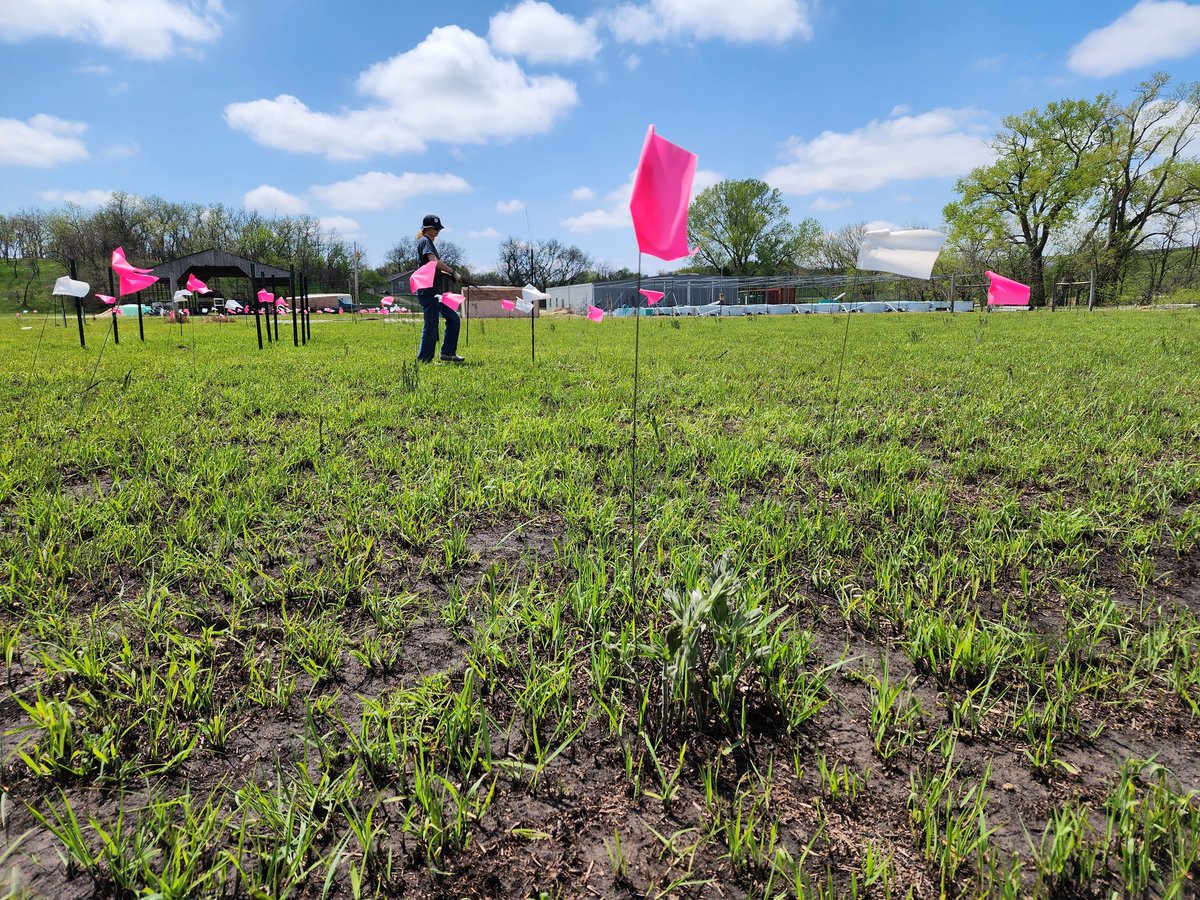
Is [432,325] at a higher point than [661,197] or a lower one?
lower

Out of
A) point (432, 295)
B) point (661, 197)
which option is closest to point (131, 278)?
point (432, 295)

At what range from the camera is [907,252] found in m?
4.76

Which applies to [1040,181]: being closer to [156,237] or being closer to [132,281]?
[132,281]

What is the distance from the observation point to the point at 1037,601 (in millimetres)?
2197

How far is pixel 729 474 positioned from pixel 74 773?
2979mm

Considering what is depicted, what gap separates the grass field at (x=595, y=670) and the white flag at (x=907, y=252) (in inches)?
64.8

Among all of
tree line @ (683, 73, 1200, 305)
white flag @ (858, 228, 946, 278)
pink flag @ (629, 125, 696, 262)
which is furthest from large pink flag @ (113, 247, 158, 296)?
tree line @ (683, 73, 1200, 305)

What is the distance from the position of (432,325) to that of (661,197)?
6.62 m

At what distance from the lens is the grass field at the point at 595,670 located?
1209 mm

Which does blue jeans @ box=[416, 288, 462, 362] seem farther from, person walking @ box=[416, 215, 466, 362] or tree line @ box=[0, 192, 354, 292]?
tree line @ box=[0, 192, 354, 292]

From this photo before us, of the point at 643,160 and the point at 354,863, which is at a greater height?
the point at 643,160

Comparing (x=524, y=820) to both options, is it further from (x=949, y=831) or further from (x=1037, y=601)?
(x=1037, y=601)

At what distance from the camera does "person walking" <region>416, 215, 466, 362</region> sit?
765cm

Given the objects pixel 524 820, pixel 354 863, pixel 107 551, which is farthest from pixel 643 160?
pixel 107 551
